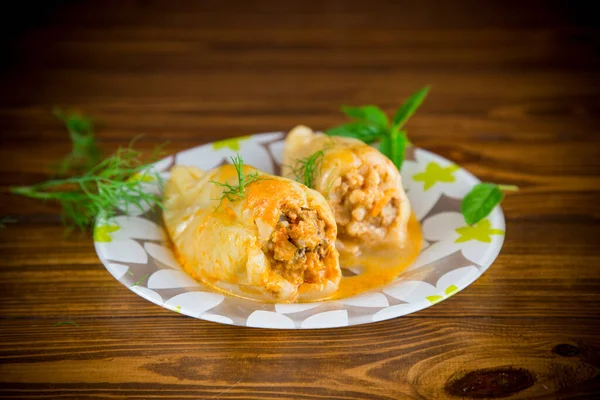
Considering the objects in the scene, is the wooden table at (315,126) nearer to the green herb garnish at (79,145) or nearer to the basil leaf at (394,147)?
the green herb garnish at (79,145)

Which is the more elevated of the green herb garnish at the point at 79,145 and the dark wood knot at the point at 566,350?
the green herb garnish at the point at 79,145

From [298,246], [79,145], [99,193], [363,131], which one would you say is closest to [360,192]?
[298,246]

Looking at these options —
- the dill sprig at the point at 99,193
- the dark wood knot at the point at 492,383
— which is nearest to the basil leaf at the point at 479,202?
the dark wood knot at the point at 492,383

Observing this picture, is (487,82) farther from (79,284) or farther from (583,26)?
(79,284)

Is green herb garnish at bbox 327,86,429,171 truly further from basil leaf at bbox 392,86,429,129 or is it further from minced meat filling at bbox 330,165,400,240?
minced meat filling at bbox 330,165,400,240

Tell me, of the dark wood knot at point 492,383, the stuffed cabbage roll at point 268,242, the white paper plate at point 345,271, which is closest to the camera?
the dark wood knot at point 492,383

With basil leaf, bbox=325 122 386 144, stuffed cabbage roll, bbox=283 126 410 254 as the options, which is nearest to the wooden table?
stuffed cabbage roll, bbox=283 126 410 254
